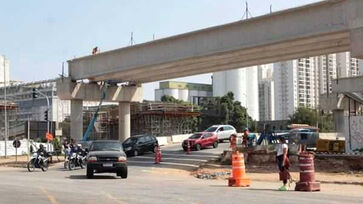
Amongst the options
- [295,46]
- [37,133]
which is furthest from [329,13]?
[37,133]

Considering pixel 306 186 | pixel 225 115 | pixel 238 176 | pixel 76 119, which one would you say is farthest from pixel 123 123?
pixel 225 115

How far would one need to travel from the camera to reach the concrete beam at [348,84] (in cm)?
5572

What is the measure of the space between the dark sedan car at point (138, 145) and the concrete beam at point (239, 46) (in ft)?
17.2

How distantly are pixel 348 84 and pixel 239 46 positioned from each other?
87.3 ft

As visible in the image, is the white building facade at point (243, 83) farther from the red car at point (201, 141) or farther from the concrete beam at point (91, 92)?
the red car at point (201, 141)

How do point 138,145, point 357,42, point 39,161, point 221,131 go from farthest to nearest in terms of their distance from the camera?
point 221,131, point 138,145, point 39,161, point 357,42

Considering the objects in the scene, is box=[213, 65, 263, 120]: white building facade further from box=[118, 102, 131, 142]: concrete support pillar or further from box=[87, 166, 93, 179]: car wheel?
box=[87, 166, 93, 179]: car wheel

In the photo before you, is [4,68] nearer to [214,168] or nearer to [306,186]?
[214,168]

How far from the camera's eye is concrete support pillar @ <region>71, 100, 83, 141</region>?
48.7m

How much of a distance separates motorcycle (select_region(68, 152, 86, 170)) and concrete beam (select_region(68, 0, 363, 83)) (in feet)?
32.4

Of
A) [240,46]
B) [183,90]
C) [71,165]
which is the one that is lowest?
[71,165]

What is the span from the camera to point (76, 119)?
48844 mm

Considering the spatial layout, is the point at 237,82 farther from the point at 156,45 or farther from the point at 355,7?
the point at 355,7

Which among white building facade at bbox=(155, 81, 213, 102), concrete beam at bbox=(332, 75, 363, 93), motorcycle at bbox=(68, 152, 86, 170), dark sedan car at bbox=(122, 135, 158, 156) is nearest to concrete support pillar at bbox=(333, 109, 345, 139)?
concrete beam at bbox=(332, 75, 363, 93)
